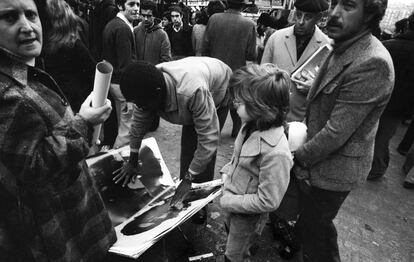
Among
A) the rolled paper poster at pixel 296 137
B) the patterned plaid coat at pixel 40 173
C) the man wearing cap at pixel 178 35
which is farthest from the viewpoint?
the man wearing cap at pixel 178 35

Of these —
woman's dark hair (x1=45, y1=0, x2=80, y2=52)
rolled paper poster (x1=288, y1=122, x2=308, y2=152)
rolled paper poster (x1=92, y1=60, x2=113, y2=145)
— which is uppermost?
woman's dark hair (x1=45, y1=0, x2=80, y2=52)

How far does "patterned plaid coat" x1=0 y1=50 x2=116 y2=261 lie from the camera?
0.88m

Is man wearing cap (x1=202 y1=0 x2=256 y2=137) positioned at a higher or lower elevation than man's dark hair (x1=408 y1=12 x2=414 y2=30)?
lower

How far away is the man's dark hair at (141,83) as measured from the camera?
1484mm

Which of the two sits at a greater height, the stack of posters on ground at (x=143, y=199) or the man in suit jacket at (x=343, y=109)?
the man in suit jacket at (x=343, y=109)

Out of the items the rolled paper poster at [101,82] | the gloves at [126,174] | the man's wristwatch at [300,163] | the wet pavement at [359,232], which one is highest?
the rolled paper poster at [101,82]

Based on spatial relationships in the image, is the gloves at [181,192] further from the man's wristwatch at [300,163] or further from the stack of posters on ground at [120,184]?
the man's wristwatch at [300,163]

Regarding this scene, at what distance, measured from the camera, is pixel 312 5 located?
215cm

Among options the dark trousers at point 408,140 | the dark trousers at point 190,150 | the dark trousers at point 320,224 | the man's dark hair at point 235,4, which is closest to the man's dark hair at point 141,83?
the dark trousers at point 190,150

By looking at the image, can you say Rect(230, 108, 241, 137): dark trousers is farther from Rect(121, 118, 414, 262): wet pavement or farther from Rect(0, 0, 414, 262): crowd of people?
Rect(0, 0, 414, 262): crowd of people

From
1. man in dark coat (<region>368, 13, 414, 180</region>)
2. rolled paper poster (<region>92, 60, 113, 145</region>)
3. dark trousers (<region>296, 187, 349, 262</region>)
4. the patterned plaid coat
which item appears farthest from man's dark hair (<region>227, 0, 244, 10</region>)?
the patterned plaid coat

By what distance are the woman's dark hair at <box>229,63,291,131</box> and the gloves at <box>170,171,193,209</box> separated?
65 cm

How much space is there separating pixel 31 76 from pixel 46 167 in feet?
1.05

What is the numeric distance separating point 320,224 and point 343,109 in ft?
2.35
